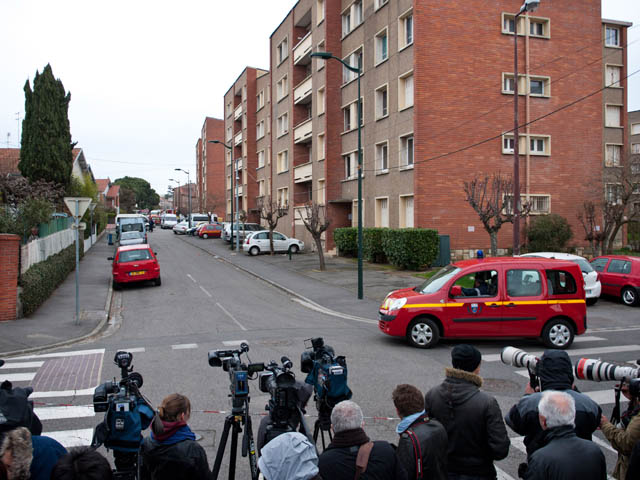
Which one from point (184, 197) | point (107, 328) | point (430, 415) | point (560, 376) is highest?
point (184, 197)

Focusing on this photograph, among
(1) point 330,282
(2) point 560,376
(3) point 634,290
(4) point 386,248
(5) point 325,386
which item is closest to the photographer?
(2) point 560,376

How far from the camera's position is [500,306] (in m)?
10.9

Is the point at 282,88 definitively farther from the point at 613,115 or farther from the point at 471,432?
the point at 471,432

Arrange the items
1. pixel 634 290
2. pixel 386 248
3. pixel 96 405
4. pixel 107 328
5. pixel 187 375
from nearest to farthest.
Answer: pixel 96 405 < pixel 187 375 < pixel 107 328 < pixel 634 290 < pixel 386 248

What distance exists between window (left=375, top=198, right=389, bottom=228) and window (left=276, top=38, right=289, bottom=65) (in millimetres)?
20070

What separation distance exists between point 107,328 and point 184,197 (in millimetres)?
120388

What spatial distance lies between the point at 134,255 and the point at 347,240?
1413 cm

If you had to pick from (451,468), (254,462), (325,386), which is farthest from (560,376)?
(254,462)

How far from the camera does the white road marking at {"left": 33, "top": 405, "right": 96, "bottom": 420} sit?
23.7 feet

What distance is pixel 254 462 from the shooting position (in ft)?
14.1

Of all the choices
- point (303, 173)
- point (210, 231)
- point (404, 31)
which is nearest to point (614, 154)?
point (404, 31)

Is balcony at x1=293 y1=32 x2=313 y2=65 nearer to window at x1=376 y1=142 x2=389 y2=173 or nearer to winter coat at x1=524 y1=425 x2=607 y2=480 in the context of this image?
window at x1=376 y1=142 x2=389 y2=173

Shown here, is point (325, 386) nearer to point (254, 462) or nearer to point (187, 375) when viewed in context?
point (254, 462)

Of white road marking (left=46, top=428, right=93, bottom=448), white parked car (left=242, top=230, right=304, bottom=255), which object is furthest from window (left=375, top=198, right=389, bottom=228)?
white road marking (left=46, top=428, right=93, bottom=448)
